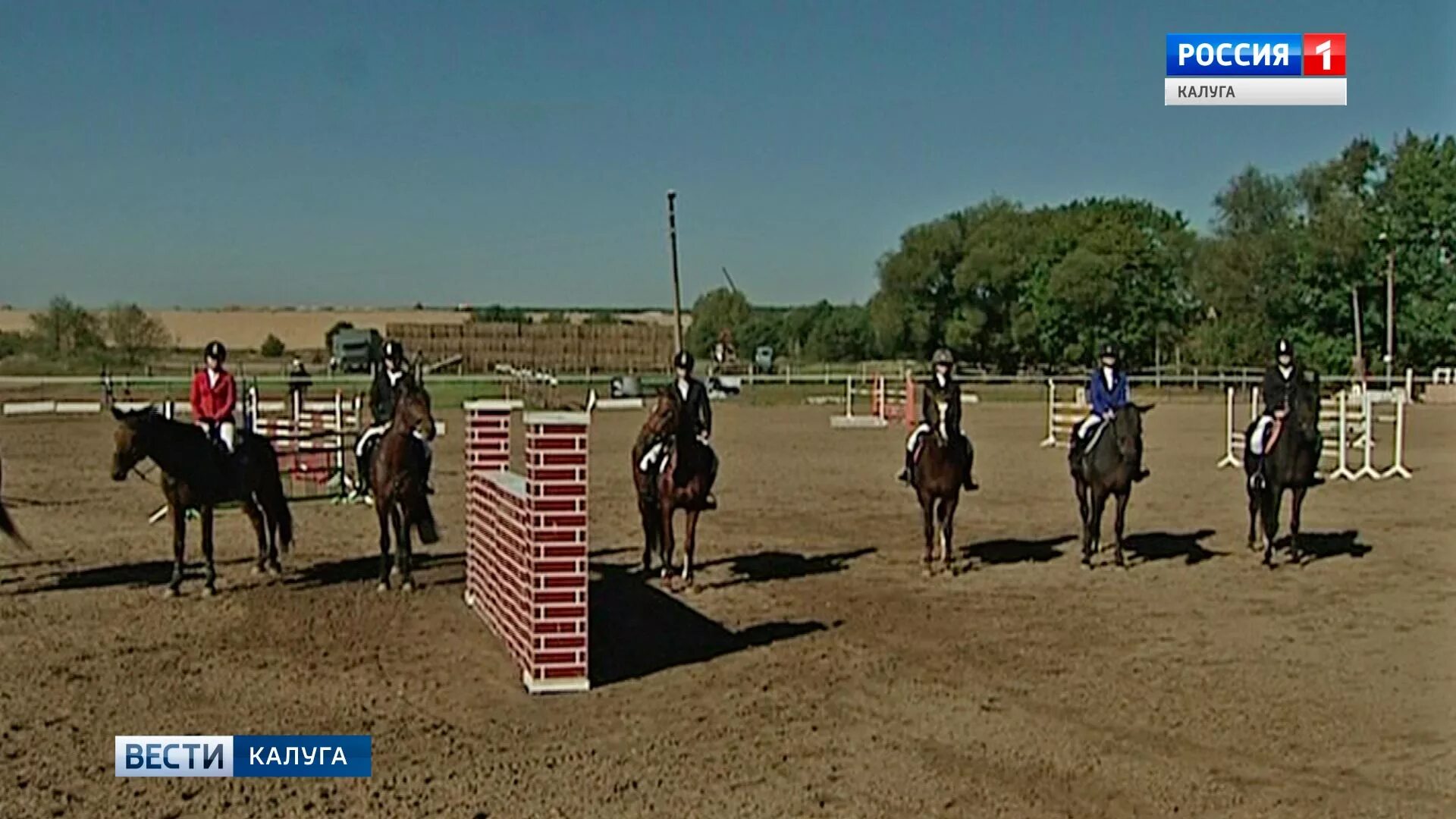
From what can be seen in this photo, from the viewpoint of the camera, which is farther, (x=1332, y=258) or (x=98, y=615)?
(x=1332, y=258)

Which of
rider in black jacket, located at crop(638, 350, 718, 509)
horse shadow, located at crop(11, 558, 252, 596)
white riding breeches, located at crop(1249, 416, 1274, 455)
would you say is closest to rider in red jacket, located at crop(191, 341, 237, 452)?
horse shadow, located at crop(11, 558, 252, 596)

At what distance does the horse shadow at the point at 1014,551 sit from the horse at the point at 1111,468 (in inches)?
22.7

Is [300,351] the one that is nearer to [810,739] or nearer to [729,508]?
[729,508]

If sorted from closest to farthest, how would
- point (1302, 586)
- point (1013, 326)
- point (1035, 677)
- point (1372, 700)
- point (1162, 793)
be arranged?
point (1162, 793) → point (1372, 700) → point (1035, 677) → point (1302, 586) → point (1013, 326)

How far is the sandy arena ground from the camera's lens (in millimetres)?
6801

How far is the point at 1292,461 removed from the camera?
14.1 m

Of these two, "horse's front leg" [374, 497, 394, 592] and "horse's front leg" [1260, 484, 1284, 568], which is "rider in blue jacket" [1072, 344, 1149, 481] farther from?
"horse's front leg" [374, 497, 394, 592]

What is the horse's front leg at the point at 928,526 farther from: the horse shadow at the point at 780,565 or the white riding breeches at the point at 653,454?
the white riding breeches at the point at 653,454

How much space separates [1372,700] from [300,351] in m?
77.9

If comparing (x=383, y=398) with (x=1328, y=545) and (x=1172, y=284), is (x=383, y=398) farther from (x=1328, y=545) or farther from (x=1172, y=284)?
(x=1172, y=284)

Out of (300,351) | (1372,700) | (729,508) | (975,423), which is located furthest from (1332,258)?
(300,351)

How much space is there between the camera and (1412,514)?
17922mm

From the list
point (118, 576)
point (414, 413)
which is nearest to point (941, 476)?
point (414, 413)

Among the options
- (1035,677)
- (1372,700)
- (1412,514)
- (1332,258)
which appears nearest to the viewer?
(1372,700)
